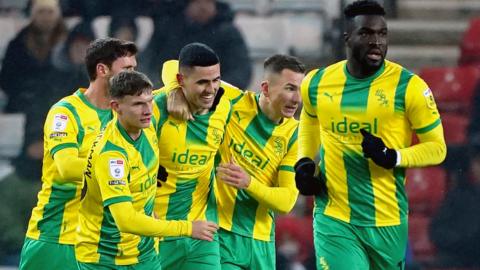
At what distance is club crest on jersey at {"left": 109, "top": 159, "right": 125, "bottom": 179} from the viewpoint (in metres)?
5.80

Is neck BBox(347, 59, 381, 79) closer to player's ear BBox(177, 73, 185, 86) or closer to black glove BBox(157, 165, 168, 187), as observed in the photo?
player's ear BBox(177, 73, 185, 86)

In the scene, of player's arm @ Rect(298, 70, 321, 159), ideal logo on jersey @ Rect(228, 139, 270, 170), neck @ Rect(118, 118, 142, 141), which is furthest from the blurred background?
neck @ Rect(118, 118, 142, 141)

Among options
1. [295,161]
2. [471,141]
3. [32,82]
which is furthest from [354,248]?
[32,82]

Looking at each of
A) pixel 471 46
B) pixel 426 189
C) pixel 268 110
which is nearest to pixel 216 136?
pixel 268 110

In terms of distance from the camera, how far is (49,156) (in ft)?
22.2

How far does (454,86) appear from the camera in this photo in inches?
423

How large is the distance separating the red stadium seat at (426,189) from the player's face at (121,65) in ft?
14.2

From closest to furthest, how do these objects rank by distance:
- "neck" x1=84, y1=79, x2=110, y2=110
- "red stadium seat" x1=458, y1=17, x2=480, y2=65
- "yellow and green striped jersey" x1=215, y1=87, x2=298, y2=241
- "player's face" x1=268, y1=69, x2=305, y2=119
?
"neck" x1=84, y1=79, x2=110, y2=110 → "player's face" x1=268, y1=69, x2=305, y2=119 → "yellow and green striped jersey" x1=215, y1=87, x2=298, y2=241 → "red stadium seat" x1=458, y1=17, x2=480, y2=65

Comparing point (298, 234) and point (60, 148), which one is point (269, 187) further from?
point (298, 234)

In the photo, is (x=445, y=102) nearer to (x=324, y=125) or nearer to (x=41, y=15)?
(x=41, y=15)

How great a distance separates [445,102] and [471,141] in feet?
1.45

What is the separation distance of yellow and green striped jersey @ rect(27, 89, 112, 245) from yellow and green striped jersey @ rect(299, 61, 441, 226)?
3.81 ft

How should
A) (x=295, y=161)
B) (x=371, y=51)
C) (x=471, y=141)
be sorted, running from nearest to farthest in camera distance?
(x=371, y=51) → (x=295, y=161) → (x=471, y=141)

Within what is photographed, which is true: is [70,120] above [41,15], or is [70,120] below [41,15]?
below
